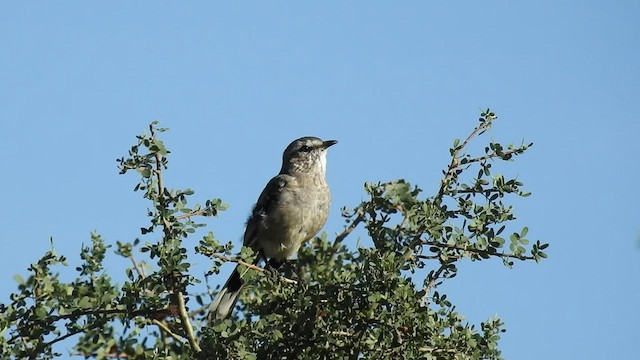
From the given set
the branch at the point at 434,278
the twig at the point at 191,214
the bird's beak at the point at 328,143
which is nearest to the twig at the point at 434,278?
the branch at the point at 434,278

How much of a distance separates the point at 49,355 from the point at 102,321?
0.45 m

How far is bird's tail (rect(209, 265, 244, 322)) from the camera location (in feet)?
15.7

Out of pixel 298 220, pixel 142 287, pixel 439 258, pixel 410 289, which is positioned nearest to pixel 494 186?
pixel 439 258

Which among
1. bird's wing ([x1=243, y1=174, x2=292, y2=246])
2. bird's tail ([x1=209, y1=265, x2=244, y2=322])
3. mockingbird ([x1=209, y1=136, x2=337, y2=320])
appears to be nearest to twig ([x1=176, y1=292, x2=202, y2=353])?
bird's tail ([x1=209, y1=265, x2=244, y2=322])

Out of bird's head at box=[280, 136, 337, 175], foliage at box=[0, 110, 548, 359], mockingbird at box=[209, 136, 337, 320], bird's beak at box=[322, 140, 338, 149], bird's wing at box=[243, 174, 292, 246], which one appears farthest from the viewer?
bird's beak at box=[322, 140, 338, 149]

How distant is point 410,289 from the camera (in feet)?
14.7

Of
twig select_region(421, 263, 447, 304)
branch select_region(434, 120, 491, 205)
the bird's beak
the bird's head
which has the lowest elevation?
twig select_region(421, 263, 447, 304)

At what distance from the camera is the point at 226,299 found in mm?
5328

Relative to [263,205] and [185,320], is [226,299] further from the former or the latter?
[263,205]

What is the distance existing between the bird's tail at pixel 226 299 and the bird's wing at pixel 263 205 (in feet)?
5.71

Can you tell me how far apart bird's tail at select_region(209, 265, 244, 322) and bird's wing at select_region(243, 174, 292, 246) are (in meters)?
1.74

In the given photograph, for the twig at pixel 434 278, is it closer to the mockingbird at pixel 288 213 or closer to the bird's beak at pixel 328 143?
the mockingbird at pixel 288 213

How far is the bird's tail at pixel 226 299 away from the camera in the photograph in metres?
4.80

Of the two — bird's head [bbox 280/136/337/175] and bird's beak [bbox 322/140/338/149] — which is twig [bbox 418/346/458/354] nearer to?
bird's head [bbox 280/136/337/175]
